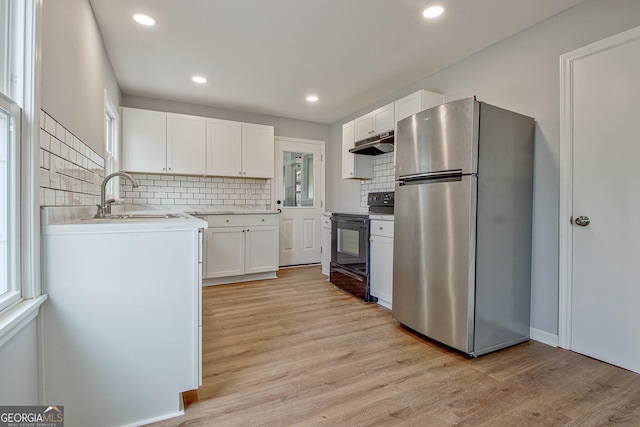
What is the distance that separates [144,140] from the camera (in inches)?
144

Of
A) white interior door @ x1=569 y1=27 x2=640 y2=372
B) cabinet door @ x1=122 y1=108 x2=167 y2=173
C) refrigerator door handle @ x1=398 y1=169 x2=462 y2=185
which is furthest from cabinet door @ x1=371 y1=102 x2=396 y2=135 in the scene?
cabinet door @ x1=122 y1=108 x2=167 y2=173

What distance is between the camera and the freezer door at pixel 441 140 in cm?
194

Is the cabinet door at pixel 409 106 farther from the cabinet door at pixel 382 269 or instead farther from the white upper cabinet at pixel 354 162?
the cabinet door at pixel 382 269

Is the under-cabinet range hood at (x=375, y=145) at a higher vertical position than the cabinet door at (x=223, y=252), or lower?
higher

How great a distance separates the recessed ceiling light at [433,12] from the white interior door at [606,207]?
0.99 m

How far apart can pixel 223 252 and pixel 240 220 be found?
449 millimetres

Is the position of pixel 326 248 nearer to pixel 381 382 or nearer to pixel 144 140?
pixel 381 382

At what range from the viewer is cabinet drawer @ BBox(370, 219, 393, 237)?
2.85m

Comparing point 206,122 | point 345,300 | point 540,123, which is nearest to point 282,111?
point 206,122

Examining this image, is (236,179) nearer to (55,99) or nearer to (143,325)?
(55,99)

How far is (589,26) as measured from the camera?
6.53 feet

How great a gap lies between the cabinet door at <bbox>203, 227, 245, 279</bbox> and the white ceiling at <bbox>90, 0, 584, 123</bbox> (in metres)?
1.73

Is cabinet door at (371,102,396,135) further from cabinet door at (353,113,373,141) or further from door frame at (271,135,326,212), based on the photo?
door frame at (271,135,326,212)

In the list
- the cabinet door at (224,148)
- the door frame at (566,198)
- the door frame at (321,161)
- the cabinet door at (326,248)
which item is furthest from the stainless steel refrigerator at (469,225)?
the door frame at (321,161)
